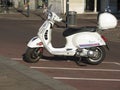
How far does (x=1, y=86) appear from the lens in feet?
31.6

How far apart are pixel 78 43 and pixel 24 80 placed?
3225 mm

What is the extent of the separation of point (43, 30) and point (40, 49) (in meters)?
0.51

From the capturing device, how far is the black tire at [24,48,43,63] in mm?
13266

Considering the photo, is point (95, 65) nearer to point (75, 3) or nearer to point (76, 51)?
point (76, 51)

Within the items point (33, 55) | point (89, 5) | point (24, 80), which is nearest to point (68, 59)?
point (33, 55)

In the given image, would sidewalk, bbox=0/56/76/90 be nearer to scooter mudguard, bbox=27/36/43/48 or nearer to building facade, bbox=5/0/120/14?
scooter mudguard, bbox=27/36/43/48

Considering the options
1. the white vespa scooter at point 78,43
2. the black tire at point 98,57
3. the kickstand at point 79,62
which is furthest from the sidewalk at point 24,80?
the black tire at point 98,57

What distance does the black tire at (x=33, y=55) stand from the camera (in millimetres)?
13266

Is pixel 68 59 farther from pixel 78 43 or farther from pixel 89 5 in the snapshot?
pixel 89 5

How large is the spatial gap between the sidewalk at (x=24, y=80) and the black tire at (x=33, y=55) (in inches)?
35.0

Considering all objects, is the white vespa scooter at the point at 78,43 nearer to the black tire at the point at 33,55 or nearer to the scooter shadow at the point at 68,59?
the black tire at the point at 33,55

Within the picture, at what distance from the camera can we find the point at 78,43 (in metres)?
13.2

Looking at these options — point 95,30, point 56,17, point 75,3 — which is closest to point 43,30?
point 56,17

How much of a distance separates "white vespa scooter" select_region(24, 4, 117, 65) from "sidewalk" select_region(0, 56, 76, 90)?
996 millimetres
